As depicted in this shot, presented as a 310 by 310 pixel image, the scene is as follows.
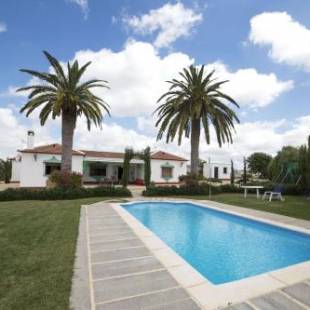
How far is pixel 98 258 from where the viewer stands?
536cm

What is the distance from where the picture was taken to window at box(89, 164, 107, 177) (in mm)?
32219

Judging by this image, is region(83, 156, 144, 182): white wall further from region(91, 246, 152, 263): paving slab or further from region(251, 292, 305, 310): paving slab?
region(251, 292, 305, 310): paving slab

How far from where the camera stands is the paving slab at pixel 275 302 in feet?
11.5

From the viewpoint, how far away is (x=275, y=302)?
144 inches

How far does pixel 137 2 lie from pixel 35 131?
2071 centimetres

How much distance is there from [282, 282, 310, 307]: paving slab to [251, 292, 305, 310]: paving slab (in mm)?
181

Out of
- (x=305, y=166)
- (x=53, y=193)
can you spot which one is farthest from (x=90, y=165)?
(x=305, y=166)

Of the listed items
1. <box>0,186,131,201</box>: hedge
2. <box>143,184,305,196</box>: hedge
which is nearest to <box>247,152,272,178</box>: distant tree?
<box>143,184,305,196</box>: hedge

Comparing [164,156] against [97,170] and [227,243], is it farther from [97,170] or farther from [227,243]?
[227,243]

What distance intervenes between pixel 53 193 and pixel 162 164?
17.8 m

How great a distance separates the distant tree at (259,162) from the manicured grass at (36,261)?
48956 millimetres

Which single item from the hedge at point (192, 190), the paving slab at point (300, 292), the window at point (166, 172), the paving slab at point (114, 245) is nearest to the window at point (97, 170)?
the window at point (166, 172)

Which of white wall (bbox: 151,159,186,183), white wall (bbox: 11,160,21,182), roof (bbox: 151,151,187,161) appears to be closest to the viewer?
white wall (bbox: 151,159,186,183)

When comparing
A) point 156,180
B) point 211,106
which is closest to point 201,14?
point 211,106
